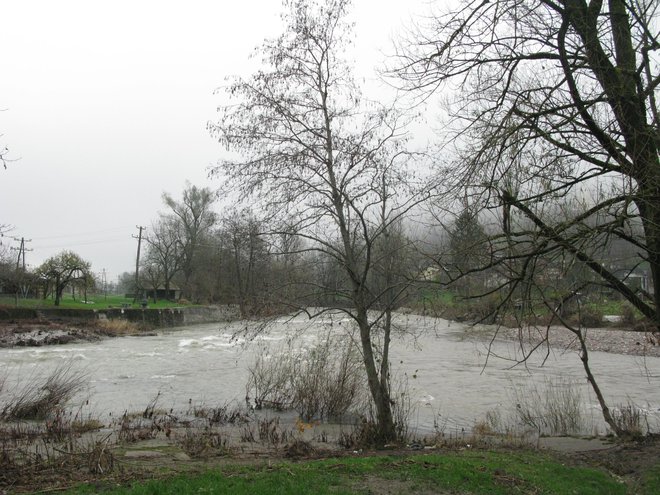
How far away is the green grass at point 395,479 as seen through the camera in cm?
647

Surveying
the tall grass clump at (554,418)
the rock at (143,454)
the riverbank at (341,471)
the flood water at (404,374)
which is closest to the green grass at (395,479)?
the riverbank at (341,471)

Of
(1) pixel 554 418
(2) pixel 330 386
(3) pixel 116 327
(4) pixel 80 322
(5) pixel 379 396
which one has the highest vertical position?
(4) pixel 80 322

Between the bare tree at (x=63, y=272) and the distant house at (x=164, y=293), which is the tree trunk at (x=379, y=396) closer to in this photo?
the bare tree at (x=63, y=272)

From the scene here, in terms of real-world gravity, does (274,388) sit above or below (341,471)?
above

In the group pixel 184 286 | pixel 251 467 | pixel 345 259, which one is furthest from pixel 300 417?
pixel 184 286

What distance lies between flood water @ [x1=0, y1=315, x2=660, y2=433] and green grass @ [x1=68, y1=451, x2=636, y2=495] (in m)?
2.75

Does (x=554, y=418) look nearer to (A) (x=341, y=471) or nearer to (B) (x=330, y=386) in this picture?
(B) (x=330, y=386)

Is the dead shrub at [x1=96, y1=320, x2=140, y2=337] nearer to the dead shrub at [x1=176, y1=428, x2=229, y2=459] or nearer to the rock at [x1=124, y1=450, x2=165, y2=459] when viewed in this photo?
the dead shrub at [x1=176, y1=428, x2=229, y2=459]

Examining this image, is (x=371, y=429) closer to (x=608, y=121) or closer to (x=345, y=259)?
(x=345, y=259)

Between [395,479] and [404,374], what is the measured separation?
12.5 m

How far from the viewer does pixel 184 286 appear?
8462cm

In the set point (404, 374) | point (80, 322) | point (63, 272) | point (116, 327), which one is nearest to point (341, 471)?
point (404, 374)

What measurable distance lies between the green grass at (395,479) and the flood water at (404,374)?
2.75 metres

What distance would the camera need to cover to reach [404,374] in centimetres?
1950
